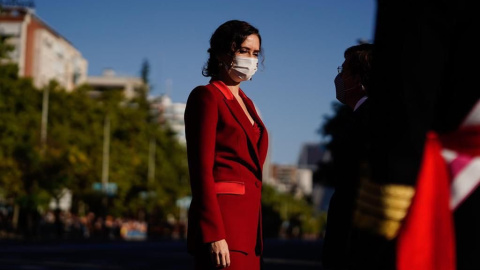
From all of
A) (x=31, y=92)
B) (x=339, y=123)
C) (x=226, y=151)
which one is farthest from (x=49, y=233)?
(x=226, y=151)

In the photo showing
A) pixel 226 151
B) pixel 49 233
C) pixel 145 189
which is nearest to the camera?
pixel 226 151

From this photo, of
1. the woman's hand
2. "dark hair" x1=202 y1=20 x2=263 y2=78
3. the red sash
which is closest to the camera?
the red sash

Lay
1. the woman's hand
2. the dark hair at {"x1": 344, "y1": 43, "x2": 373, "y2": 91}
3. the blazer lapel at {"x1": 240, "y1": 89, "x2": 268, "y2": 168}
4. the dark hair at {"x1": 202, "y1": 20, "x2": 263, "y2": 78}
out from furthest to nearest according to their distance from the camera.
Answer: the dark hair at {"x1": 202, "y1": 20, "x2": 263, "y2": 78} < the blazer lapel at {"x1": 240, "y1": 89, "x2": 268, "y2": 168} < the dark hair at {"x1": 344, "y1": 43, "x2": 373, "y2": 91} < the woman's hand

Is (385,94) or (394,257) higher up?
(385,94)

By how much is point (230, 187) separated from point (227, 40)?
2.52ft

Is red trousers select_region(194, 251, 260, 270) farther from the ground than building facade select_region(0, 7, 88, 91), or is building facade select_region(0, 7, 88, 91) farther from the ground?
building facade select_region(0, 7, 88, 91)

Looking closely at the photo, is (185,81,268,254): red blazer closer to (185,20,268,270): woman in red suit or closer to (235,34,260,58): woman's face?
(185,20,268,270): woman in red suit

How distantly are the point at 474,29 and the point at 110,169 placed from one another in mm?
72959

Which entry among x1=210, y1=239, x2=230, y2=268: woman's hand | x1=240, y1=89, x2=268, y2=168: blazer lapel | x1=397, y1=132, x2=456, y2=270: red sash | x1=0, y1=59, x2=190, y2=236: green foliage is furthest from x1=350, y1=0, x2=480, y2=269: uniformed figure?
x1=0, y1=59, x2=190, y2=236: green foliage

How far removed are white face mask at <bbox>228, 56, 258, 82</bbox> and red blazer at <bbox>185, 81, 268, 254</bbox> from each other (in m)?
0.22

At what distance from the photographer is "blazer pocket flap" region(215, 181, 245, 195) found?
417 centimetres

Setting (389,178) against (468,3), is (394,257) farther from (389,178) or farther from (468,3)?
(468,3)

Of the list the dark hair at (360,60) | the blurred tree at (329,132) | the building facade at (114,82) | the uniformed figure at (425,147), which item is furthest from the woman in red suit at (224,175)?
the building facade at (114,82)

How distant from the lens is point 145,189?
81.3 metres
